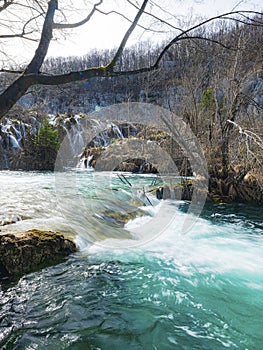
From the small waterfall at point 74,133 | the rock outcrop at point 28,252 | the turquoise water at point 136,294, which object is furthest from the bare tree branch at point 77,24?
the small waterfall at point 74,133

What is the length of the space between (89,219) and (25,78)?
445 cm

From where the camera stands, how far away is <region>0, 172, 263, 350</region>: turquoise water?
244 cm

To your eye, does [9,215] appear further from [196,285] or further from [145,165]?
[145,165]

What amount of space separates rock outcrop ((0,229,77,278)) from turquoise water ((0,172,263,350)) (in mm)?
194

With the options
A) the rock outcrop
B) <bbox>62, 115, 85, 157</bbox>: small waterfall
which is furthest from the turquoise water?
<bbox>62, 115, 85, 157</bbox>: small waterfall

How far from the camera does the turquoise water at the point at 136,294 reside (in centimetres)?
244

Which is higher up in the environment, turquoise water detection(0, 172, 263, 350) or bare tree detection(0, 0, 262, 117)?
bare tree detection(0, 0, 262, 117)

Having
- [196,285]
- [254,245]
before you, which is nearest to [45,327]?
[196,285]

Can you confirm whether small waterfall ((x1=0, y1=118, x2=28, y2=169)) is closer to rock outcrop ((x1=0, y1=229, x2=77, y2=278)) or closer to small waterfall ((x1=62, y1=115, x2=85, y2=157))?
small waterfall ((x1=62, y1=115, x2=85, y2=157))

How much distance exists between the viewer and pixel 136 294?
3.30 metres

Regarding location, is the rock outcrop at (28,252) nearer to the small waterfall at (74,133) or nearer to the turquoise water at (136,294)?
the turquoise water at (136,294)

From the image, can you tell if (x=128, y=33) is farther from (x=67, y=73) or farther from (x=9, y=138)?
(x=9, y=138)

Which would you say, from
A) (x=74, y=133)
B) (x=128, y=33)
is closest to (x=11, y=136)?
(x=74, y=133)

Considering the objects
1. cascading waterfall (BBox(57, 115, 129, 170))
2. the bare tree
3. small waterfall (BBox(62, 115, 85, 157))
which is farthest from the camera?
small waterfall (BBox(62, 115, 85, 157))
